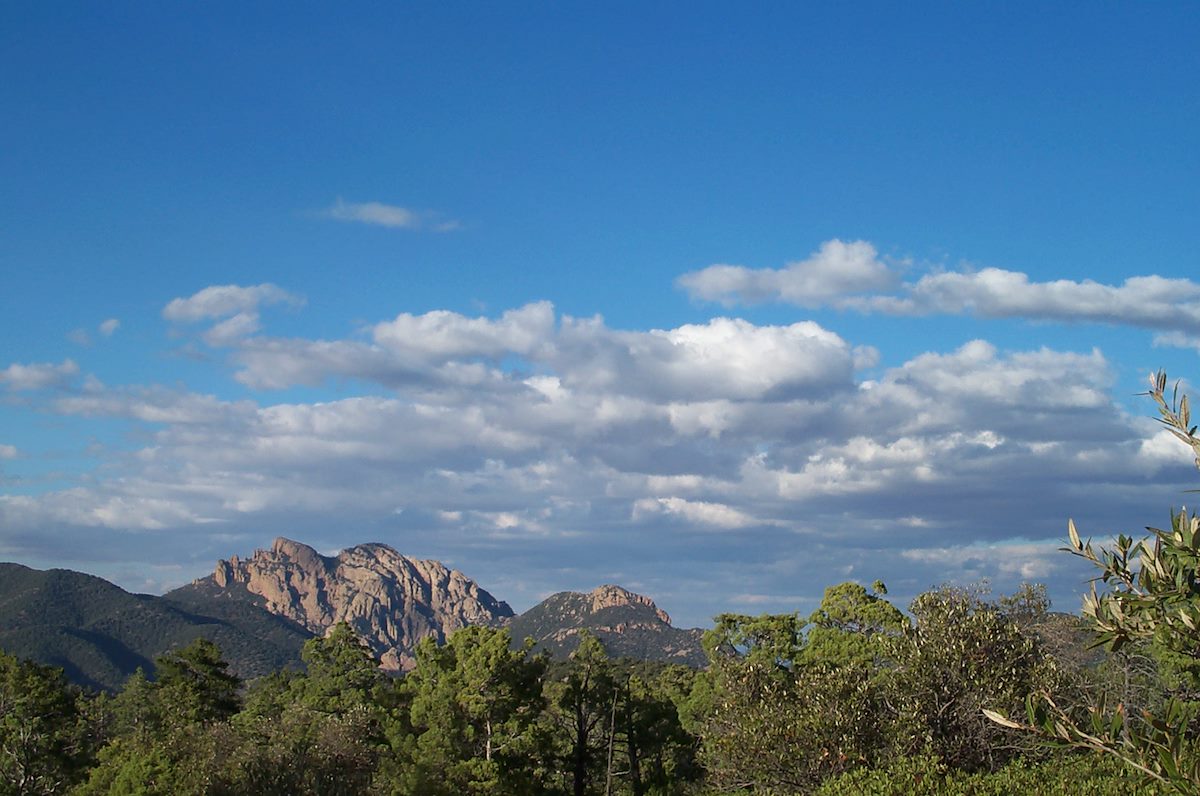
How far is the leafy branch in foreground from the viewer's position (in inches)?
228

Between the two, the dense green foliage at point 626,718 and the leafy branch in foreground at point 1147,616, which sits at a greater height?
the leafy branch in foreground at point 1147,616

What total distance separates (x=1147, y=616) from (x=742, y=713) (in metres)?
23.5

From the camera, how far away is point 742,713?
95.4ft

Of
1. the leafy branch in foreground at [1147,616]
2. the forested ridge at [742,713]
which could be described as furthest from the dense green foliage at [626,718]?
the leafy branch in foreground at [1147,616]

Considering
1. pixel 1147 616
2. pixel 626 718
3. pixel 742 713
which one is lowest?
pixel 626 718

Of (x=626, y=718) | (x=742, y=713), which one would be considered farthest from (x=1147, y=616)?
(x=626, y=718)

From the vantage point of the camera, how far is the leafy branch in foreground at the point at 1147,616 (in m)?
5.79

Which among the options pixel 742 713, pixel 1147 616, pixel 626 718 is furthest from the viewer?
pixel 626 718

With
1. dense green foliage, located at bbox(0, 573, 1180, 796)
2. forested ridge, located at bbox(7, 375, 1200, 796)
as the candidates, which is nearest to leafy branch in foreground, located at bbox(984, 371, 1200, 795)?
forested ridge, located at bbox(7, 375, 1200, 796)

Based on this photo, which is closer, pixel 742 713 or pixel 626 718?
pixel 742 713

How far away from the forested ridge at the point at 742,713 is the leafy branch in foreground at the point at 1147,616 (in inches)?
0.8

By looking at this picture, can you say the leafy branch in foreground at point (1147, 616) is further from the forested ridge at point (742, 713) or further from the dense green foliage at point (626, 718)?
the dense green foliage at point (626, 718)

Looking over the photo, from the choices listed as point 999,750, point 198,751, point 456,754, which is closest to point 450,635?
point 456,754

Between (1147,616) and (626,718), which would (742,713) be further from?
(626,718)
